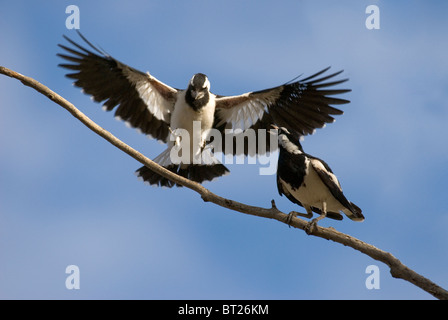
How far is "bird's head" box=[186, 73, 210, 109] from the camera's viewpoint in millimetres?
7160

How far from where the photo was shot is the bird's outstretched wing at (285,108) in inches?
287

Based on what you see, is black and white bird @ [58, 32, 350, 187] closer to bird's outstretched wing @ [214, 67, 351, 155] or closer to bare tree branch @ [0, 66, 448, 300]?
bird's outstretched wing @ [214, 67, 351, 155]

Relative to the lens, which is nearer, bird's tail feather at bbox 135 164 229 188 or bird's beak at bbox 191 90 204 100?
bird's beak at bbox 191 90 204 100

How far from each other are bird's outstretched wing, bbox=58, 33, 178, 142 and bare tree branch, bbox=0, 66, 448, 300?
192cm

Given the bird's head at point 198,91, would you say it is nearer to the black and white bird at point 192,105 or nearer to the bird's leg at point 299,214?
the black and white bird at point 192,105

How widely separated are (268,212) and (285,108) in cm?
276

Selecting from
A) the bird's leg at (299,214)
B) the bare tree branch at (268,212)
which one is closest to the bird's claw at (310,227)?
the bare tree branch at (268,212)

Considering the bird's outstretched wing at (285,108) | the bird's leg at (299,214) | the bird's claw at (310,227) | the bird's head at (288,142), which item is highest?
the bird's outstretched wing at (285,108)

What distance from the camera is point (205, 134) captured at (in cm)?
741

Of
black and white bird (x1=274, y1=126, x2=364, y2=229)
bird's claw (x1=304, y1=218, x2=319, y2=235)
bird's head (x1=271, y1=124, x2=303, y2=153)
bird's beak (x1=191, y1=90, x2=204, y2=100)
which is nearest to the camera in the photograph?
bird's claw (x1=304, y1=218, x2=319, y2=235)

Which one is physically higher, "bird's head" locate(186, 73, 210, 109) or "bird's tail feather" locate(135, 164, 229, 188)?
"bird's head" locate(186, 73, 210, 109)

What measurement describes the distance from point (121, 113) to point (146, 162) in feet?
7.98

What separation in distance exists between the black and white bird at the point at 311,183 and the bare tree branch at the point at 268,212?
470mm

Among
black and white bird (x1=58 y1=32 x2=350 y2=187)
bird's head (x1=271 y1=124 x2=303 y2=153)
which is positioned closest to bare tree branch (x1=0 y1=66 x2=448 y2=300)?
bird's head (x1=271 y1=124 x2=303 y2=153)
